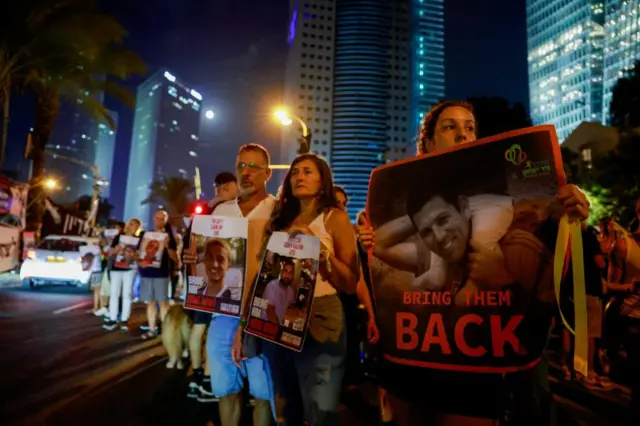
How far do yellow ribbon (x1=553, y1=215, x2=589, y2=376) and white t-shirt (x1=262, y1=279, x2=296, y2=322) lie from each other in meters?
1.23

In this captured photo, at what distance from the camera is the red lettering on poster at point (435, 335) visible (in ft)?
6.14

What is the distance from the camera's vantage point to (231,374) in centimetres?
274

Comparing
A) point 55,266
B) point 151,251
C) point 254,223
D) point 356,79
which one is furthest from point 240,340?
point 356,79

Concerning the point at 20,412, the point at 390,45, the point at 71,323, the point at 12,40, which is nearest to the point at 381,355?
the point at 20,412

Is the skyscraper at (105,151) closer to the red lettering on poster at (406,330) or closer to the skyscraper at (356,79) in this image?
the skyscraper at (356,79)

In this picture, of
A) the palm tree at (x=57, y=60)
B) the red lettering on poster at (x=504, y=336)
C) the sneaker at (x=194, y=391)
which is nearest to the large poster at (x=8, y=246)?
the sneaker at (x=194, y=391)

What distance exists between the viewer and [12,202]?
6582 millimetres

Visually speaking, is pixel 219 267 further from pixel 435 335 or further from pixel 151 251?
pixel 151 251

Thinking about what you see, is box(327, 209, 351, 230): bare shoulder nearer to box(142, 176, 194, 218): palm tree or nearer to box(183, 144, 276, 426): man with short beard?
box(183, 144, 276, 426): man with short beard

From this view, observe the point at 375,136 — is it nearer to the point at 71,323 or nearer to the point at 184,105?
the point at 184,105

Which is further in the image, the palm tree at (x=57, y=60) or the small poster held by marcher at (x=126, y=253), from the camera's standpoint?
the palm tree at (x=57, y=60)

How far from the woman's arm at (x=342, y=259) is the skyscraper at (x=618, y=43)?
165ft

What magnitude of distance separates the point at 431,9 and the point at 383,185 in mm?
130624

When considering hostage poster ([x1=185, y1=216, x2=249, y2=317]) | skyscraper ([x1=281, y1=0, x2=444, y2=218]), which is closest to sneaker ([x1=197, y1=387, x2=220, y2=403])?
hostage poster ([x1=185, y1=216, x2=249, y2=317])
